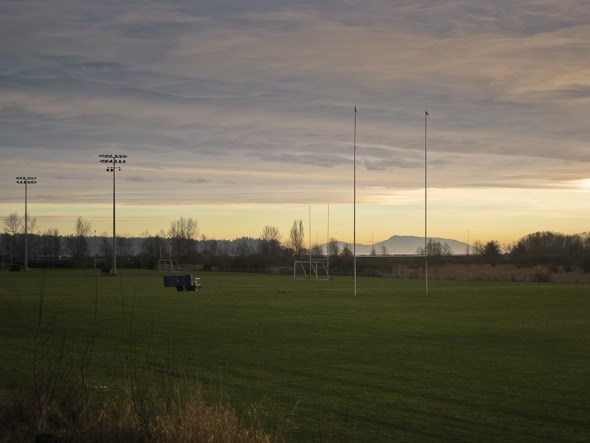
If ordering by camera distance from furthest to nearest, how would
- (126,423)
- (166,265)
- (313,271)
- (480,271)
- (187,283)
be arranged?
(166,265) → (313,271) → (480,271) → (187,283) → (126,423)

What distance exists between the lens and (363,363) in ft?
61.3

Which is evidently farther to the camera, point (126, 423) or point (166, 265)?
point (166, 265)

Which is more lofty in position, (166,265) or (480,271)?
(166,265)

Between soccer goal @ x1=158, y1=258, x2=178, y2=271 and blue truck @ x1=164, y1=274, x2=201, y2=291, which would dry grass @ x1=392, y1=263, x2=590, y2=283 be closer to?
soccer goal @ x1=158, y1=258, x2=178, y2=271

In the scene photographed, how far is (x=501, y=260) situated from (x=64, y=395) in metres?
127

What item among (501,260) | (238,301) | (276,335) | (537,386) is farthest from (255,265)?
(537,386)

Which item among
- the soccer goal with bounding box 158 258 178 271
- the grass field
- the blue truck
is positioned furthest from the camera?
the soccer goal with bounding box 158 258 178 271

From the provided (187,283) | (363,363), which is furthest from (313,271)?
(363,363)

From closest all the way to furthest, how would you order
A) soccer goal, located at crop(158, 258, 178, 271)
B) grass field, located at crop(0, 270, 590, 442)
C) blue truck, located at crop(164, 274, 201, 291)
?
grass field, located at crop(0, 270, 590, 442) → blue truck, located at crop(164, 274, 201, 291) → soccer goal, located at crop(158, 258, 178, 271)

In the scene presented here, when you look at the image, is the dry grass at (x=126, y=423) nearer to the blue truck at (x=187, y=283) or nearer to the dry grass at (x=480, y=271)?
the blue truck at (x=187, y=283)

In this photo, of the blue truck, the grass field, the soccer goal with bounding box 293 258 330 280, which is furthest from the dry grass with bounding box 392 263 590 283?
the grass field

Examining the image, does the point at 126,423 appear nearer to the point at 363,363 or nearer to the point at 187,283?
the point at 363,363

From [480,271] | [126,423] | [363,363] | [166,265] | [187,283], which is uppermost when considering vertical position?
[166,265]

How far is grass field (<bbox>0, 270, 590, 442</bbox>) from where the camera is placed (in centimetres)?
1244
